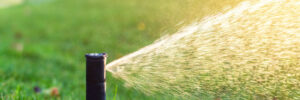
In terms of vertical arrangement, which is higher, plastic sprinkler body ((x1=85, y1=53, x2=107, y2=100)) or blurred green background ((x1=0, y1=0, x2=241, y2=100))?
blurred green background ((x1=0, y1=0, x2=241, y2=100))

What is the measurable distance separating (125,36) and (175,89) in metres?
3.42

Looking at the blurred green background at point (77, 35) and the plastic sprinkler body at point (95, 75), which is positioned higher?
the blurred green background at point (77, 35)

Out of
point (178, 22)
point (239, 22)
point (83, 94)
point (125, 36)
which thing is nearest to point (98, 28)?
point (125, 36)

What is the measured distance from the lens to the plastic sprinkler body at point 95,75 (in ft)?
6.02

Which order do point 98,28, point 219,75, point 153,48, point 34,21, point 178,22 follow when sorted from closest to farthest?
point 153,48 → point 219,75 → point 178,22 → point 98,28 → point 34,21

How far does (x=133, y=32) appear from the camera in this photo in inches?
242

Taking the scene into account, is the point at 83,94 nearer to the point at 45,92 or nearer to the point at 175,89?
the point at 45,92

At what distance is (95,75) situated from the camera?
186 cm

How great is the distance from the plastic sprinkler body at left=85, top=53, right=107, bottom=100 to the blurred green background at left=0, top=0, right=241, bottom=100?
0.99m

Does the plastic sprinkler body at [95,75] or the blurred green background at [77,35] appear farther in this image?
the blurred green background at [77,35]

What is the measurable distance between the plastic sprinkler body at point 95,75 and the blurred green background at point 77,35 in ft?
3.24

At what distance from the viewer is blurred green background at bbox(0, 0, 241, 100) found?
387 centimetres

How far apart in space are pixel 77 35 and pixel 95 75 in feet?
15.1

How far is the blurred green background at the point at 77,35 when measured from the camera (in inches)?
152
